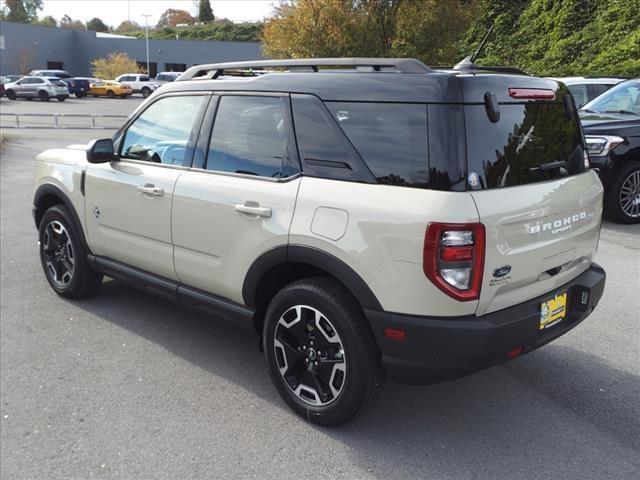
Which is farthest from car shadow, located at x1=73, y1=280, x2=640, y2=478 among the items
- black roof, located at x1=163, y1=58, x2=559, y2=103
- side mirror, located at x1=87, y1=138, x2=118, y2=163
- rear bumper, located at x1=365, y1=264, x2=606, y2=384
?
black roof, located at x1=163, y1=58, x2=559, y2=103

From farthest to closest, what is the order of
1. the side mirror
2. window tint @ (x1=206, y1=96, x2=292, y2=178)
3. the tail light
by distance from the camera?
the side mirror → window tint @ (x1=206, y1=96, x2=292, y2=178) → the tail light

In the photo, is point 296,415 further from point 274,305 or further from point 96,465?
point 96,465

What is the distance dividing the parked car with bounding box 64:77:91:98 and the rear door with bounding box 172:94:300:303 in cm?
4535

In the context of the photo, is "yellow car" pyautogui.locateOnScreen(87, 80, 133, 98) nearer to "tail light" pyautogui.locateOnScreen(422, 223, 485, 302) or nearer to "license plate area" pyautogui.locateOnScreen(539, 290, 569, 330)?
"license plate area" pyautogui.locateOnScreen(539, 290, 569, 330)

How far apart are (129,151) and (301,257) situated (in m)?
1.97

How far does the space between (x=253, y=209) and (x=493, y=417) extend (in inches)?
70.1

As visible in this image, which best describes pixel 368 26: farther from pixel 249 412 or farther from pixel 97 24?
pixel 97 24

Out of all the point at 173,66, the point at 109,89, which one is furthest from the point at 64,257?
the point at 173,66

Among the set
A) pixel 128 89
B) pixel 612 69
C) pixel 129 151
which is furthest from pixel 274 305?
pixel 128 89

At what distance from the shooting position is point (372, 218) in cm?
275

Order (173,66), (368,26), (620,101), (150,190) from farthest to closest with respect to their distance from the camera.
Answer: (173,66)
(368,26)
(620,101)
(150,190)

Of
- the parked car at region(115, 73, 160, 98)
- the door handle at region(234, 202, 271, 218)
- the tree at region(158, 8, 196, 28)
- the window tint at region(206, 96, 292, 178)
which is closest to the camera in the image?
the door handle at region(234, 202, 271, 218)

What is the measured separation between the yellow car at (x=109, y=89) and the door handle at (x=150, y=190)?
Answer: 44104mm

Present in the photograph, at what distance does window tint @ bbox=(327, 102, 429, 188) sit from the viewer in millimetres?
2730
